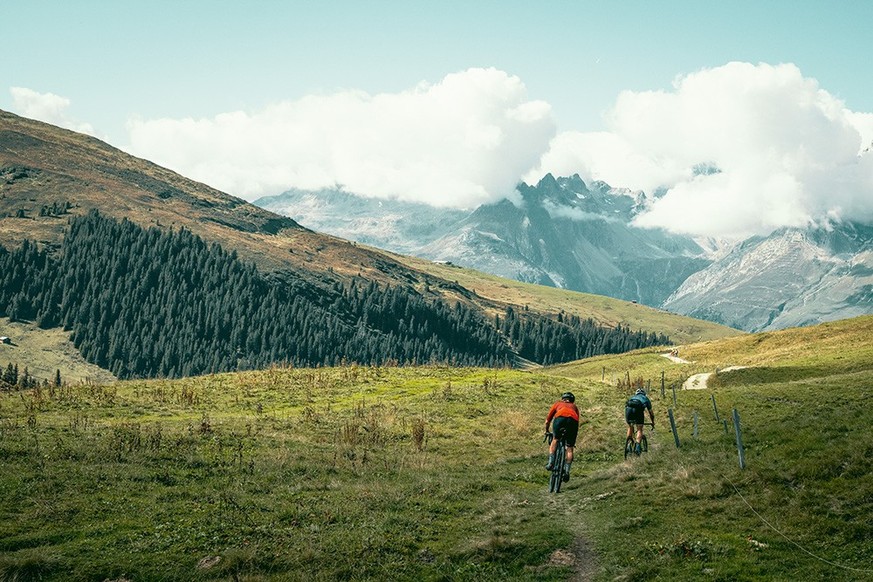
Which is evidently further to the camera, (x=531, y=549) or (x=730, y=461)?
(x=730, y=461)

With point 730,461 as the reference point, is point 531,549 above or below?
below

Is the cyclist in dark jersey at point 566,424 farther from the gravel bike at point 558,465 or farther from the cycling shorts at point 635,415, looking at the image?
the cycling shorts at point 635,415

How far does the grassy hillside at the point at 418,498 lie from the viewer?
1544 centimetres

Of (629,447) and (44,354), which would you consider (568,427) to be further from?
(44,354)

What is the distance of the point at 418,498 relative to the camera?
2228 centimetres

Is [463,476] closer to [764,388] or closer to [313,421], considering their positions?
[313,421]

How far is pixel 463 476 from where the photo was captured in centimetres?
2723

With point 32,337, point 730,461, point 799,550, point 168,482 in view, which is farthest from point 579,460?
point 32,337

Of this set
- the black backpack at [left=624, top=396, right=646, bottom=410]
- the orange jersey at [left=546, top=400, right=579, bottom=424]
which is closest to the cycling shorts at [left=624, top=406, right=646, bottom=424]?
the black backpack at [left=624, top=396, right=646, bottom=410]

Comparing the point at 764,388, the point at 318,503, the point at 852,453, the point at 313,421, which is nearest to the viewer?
the point at 852,453

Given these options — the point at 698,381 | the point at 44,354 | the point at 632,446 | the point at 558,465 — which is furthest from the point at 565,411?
the point at 44,354

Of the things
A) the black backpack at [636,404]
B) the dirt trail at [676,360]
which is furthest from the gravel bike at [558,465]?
the dirt trail at [676,360]

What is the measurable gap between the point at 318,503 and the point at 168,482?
5.87 meters

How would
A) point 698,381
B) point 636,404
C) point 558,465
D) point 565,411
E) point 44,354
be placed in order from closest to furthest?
point 565,411 → point 558,465 → point 636,404 → point 698,381 → point 44,354
